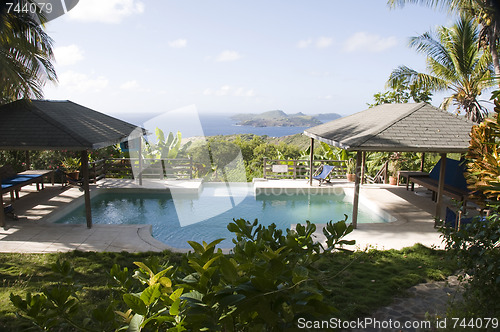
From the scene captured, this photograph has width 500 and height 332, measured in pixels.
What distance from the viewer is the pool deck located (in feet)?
24.2

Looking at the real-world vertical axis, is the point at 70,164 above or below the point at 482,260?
above

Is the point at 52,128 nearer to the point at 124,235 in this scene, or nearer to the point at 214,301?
the point at 124,235

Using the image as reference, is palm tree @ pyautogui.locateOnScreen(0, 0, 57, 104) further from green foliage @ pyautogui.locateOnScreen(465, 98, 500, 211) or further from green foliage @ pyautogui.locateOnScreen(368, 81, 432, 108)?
green foliage @ pyautogui.locateOnScreen(368, 81, 432, 108)

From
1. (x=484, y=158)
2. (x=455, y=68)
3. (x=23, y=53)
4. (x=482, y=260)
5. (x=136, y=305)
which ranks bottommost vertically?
(x=482, y=260)

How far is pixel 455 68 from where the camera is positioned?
16.1 m

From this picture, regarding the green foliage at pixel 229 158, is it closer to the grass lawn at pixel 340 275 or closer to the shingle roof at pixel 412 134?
the shingle roof at pixel 412 134

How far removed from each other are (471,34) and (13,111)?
19013 mm

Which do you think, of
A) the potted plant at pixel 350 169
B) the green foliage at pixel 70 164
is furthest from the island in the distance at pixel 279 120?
the green foliage at pixel 70 164

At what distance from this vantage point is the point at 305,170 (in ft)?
51.9

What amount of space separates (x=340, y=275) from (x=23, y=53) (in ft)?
34.4

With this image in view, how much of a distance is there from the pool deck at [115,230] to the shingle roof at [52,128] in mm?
2132

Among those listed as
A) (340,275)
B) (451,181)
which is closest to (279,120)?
(451,181)

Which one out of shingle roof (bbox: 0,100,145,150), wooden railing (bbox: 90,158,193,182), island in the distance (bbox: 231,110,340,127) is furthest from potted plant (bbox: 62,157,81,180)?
island in the distance (bbox: 231,110,340,127)

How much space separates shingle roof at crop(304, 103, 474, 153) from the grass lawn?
2.70 metres
